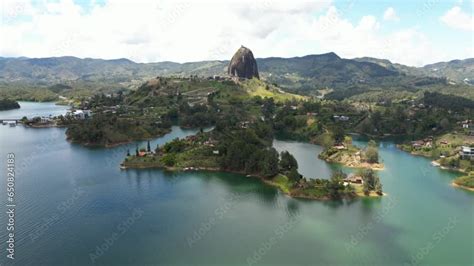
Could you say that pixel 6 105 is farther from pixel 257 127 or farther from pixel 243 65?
pixel 257 127

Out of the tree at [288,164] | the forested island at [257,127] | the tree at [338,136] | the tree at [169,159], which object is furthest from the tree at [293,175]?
the tree at [338,136]

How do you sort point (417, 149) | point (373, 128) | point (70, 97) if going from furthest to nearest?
point (70, 97) → point (373, 128) → point (417, 149)

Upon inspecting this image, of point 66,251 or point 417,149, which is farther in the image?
point 417,149

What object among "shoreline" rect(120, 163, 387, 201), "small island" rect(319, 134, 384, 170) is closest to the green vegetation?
"shoreline" rect(120, 163, 387, 201)

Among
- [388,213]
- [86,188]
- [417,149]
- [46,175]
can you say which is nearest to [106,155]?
[46,175]

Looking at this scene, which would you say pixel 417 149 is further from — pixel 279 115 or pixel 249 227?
pixel 249 227

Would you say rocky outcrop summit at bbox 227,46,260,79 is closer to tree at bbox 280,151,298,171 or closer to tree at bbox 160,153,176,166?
tree at bbox 160,153,176,166
